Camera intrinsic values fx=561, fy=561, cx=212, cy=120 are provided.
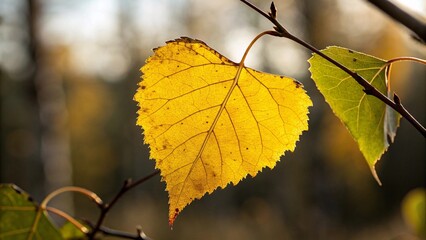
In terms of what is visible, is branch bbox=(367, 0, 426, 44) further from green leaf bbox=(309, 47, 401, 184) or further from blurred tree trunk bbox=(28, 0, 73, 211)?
blurred tree trunk bbox=(28, 0, 73, 211)

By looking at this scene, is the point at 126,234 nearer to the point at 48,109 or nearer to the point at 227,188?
the point at 48,109

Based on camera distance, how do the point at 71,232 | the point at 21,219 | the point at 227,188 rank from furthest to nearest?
1. the point at 227,188
2. the point at 71,232
3. the point at 21,219

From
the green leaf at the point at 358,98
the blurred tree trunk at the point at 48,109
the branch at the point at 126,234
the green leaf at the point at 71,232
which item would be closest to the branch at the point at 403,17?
the green leaf at the point at 358,98

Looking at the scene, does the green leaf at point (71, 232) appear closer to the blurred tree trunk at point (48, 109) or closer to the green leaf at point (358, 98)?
the green leaf at point (358, 98)

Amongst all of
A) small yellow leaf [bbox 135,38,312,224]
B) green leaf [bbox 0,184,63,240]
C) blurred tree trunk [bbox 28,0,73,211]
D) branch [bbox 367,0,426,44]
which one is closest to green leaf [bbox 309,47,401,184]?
small yellow leaf [bbox 135,38,312,224]

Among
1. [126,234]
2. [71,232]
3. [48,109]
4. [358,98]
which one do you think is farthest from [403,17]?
[48,109]

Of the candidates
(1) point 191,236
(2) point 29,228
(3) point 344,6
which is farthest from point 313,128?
(2) point 29,228
